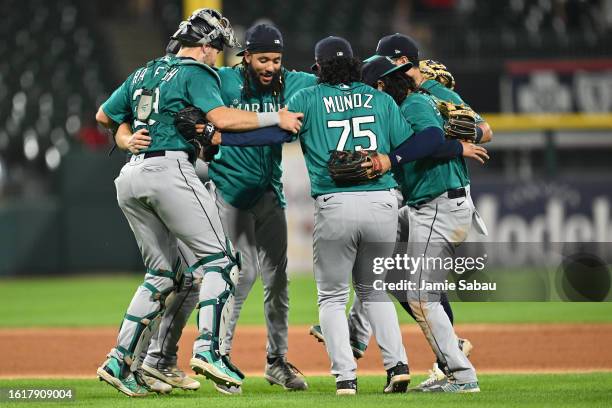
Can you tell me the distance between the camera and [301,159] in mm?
14641

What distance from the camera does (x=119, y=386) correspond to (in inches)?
224

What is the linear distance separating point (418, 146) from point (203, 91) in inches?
46.4

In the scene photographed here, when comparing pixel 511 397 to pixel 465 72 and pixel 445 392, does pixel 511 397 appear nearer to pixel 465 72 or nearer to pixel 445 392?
pixel 445 392

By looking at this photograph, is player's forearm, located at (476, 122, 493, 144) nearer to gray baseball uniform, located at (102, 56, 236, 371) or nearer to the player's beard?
the player's beard

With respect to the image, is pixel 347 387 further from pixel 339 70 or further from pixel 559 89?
pixel 559 89

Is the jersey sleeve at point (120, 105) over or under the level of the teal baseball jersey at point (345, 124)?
over

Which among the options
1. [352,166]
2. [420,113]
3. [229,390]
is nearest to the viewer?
[352,166]

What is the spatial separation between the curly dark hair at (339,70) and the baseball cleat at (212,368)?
1571 millimetres

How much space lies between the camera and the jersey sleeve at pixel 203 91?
5.71 meters

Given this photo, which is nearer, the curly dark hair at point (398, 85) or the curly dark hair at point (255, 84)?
the curly dark hair at point (398, 85)

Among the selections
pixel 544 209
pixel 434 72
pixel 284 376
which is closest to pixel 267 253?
pixel 284 376

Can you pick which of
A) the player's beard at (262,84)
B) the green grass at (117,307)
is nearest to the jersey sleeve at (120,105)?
the player's beard at (262,84)

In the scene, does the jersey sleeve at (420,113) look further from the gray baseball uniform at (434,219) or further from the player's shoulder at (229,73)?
the player's shoulder at (229,73)

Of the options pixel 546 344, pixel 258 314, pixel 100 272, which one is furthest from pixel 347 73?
pixel 100 272
